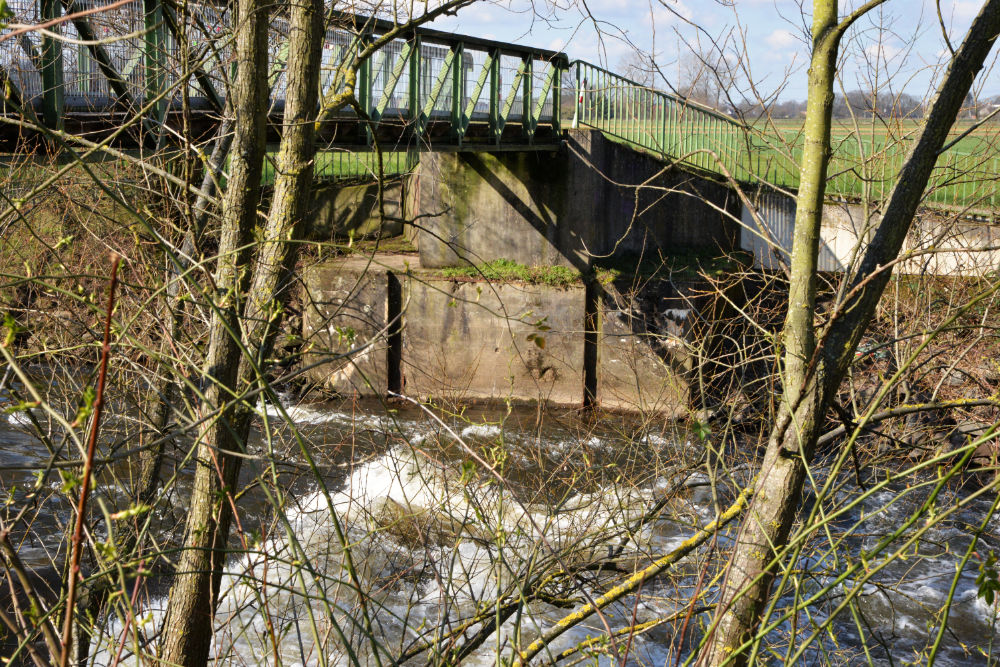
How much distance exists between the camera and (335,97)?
4.69 meters

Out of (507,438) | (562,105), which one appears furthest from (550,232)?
Result: (507,438)

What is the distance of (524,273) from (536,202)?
137 centimetres

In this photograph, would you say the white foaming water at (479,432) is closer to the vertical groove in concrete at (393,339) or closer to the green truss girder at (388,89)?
the vertical groove in concrete at (393,339)

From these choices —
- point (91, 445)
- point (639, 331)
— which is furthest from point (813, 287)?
point (639, 331)

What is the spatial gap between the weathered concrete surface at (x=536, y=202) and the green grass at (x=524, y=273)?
178 mm

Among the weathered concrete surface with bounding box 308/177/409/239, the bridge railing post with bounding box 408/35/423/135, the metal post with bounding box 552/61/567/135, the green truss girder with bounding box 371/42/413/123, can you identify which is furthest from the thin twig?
the weathered concrete surface with bounding box 308/177/409/239

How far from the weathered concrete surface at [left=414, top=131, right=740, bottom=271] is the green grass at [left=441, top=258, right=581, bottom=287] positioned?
18cm

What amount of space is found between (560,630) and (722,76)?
3.33 metres

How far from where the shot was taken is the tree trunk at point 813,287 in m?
3.94

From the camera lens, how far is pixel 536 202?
55.0 ft

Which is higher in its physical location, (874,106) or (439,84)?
(439,84)

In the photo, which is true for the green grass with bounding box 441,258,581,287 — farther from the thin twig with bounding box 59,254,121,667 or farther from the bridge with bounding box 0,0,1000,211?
the thin twig with bounding box 59,254,121,667

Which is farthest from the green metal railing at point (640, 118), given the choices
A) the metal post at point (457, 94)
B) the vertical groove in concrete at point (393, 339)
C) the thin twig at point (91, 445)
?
the thin twig at point (91, 445)

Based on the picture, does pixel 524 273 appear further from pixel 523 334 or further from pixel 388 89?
pixel 388 89
